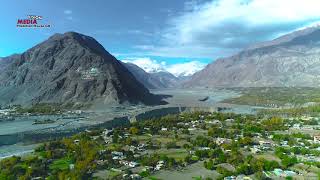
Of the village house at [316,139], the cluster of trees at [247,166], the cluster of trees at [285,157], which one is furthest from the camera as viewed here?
the village house at [316,139]

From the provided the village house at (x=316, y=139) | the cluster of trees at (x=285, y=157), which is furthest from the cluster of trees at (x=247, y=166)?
the village house at (x=316, y=139)

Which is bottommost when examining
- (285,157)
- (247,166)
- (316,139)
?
(316,139)

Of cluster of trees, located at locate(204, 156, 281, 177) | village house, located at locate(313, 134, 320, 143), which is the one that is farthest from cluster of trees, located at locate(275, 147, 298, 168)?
village house, located at locate(313, 134, 320, 143)

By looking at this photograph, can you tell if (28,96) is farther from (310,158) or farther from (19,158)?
(310,158)

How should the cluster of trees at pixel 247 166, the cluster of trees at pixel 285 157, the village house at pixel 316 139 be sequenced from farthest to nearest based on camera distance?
the village house at pixel 316 139 < the cluster of trees at pixel 285 157 < the cluster of trees at pixel 247 166

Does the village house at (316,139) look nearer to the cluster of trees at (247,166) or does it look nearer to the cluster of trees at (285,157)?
the cluster of trees at (285,157)

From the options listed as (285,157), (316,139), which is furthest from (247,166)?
(316,139)

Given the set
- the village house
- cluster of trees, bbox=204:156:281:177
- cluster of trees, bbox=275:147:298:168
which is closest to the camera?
cluster of trees, bbox=204:156:281:177

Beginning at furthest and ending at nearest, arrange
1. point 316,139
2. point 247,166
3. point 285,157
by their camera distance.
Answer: point 316,139
point 285,157
point 247,166

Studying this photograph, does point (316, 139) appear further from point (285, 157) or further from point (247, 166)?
point (247, 166)

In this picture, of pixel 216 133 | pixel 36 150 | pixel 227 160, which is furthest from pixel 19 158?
pixel 216 133

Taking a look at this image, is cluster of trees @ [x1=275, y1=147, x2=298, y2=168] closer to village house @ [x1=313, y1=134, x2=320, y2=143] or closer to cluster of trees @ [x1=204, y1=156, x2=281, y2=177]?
cluster of trees @ [x1=204, y1=156, x2=281, y2=177]
